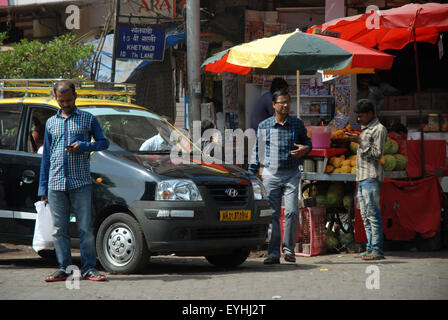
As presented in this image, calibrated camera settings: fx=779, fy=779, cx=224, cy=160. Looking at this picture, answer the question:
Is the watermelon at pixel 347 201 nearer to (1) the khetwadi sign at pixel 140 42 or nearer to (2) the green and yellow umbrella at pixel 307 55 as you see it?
(2) the green and yellow umbrella at pixel 307 55

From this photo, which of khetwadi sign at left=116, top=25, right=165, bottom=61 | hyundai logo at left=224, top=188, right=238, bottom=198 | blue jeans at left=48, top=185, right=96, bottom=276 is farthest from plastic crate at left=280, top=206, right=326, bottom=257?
khetwadi sign at left=116, top=25, right=165, bottom=61

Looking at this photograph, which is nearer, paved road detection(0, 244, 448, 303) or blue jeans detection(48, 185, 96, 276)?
paved road detection(0, 244, 448, 303)

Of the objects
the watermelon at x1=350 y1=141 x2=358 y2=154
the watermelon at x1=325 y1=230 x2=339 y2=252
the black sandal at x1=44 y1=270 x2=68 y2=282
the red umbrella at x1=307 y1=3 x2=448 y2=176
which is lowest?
the watermelon at x1=325 y1=230 x2=339 y2=252

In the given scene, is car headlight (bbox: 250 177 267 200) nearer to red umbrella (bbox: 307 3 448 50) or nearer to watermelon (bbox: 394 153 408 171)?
watermelon (bbox: 394 153 408 171)

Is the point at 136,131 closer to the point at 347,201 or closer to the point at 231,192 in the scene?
the point at 231,192

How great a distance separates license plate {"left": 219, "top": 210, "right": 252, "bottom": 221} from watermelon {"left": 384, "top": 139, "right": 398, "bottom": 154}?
111 inches

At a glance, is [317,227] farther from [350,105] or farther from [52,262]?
[350,105]

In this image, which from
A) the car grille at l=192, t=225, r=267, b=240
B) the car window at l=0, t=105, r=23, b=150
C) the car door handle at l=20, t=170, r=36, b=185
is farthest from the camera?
the car window at l=0, t=105, r=23, b=150

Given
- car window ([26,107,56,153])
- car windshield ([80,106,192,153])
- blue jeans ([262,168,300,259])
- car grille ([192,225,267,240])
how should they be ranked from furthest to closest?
blue jeans ([262,168,300,259]) < car window ([26,107,56,153]) < car windshield ([80,106,192,153]) < car grille ([192,225,267,240])

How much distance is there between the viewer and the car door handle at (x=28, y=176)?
28.2 ft

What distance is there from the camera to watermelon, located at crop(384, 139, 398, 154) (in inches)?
408

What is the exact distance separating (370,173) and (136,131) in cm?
287

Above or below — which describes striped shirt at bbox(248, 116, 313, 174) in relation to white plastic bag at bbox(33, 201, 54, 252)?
above
